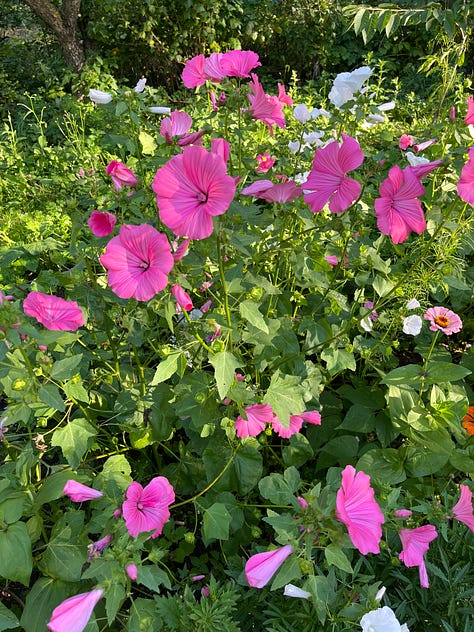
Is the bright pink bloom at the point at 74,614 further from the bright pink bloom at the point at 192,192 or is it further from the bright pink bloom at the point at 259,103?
the bright pink bloom at the point at 259,103

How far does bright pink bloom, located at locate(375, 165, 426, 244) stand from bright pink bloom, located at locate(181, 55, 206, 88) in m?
0.63

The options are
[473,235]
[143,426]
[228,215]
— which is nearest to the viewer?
[228,215]

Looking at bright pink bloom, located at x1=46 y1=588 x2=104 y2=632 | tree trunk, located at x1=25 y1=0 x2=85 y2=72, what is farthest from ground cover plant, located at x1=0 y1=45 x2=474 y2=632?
tree trunk, located at x1=25 y1=0 x2=85 y2=72

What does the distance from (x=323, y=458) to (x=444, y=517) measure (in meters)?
0.67

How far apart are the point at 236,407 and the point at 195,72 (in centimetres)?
100

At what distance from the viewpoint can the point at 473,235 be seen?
6.97 feet

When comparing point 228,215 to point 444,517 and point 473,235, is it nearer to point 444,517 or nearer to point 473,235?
point 444,517

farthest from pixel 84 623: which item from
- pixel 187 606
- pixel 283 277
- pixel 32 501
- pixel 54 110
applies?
pixel 54 110

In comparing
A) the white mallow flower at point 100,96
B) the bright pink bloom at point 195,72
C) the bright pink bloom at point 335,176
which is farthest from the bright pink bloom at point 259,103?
the white mallow flower at point 100,96

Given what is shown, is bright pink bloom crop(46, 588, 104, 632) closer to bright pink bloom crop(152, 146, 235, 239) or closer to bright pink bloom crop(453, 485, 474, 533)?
bright pink bloom crop(152, 146, 235, 239)

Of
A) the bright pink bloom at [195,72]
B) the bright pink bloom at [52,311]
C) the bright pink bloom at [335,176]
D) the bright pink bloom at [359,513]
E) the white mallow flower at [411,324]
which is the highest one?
the bright pink bloom at [195,72]

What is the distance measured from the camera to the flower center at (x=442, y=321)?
1878mm

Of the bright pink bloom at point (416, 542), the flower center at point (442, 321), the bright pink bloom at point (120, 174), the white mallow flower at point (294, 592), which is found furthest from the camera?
the flower center at point (442, 321)

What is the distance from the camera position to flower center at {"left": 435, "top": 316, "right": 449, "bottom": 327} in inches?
73.9
